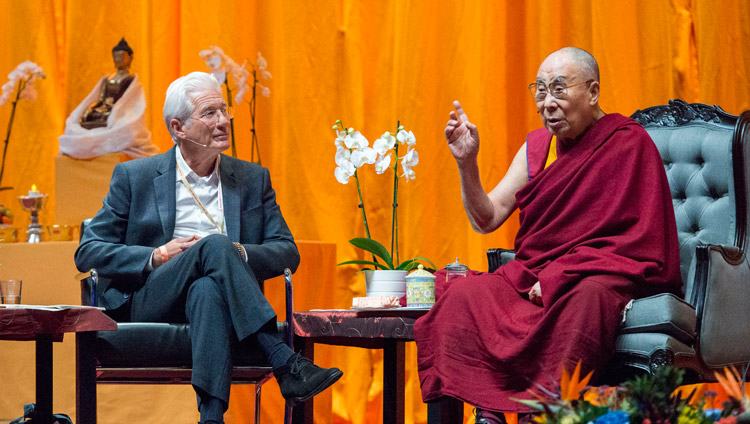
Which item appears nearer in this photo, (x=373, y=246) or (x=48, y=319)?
(x=48, y=319)

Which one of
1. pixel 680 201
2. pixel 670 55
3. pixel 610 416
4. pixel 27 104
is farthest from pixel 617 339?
pixel 27 104

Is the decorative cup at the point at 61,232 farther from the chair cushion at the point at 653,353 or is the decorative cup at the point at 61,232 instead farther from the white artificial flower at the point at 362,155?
the chair cushion at the point at 653,353

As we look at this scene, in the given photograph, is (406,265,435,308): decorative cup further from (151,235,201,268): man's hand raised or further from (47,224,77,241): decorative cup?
(47,224,77,241): decorative cup

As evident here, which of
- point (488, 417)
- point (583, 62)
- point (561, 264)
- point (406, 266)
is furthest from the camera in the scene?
point (406, 266)

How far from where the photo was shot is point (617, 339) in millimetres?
2182

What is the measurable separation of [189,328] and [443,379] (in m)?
0.71

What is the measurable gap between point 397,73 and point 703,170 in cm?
154

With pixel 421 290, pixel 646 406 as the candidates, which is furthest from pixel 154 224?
pixel 646 406

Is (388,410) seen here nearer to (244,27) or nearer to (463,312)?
(463,312)

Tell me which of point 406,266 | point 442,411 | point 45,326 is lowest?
point 442,411

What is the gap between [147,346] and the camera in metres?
2.45

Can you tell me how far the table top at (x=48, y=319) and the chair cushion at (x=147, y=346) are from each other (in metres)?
0.22

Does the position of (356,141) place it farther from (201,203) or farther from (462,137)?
(201,203)

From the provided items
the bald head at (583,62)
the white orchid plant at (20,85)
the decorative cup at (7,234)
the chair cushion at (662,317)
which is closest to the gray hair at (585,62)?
the bald head at (583,62)
